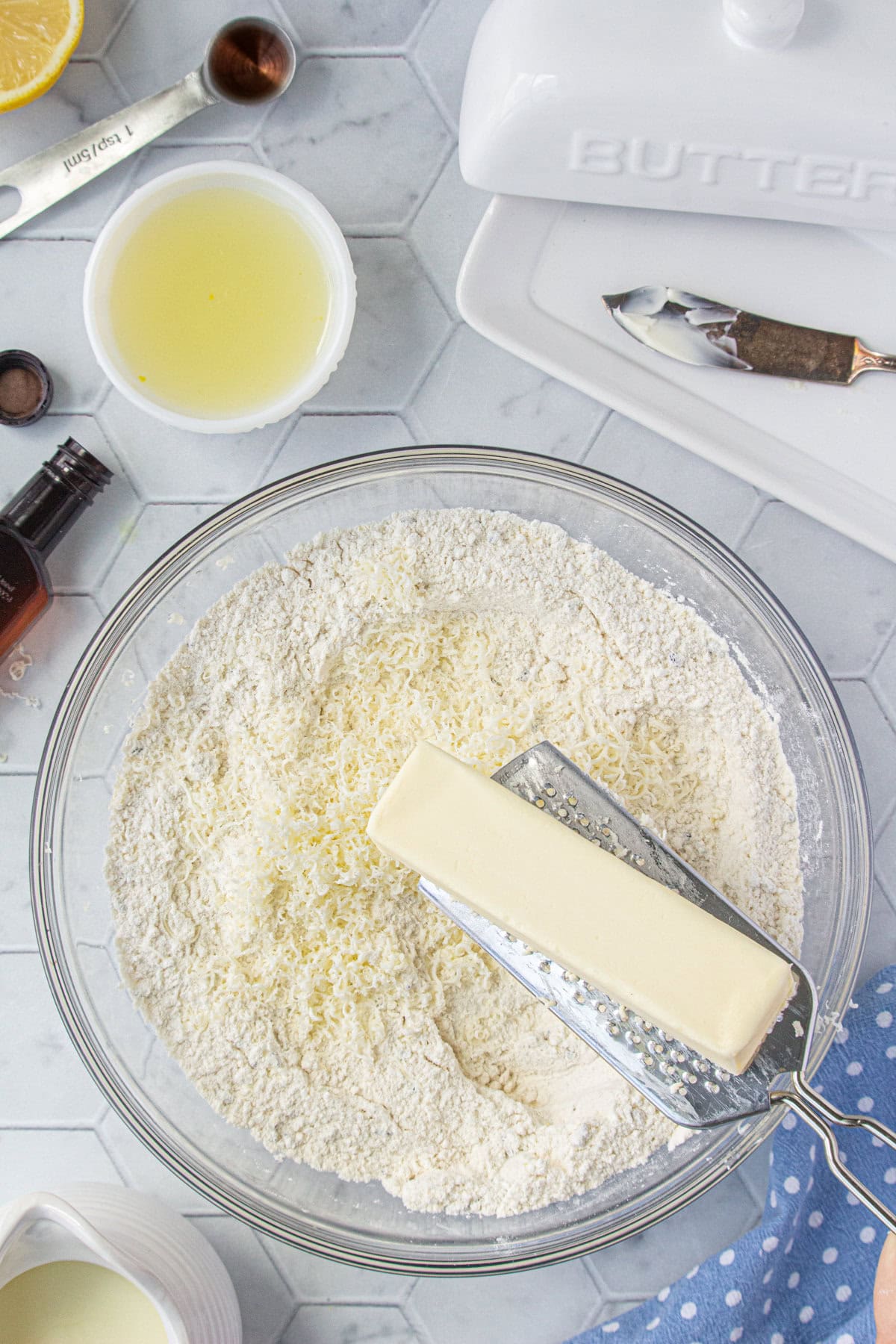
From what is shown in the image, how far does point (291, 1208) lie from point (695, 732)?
27.0 inches

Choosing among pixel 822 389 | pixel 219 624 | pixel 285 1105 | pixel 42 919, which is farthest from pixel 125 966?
pixel 822 389

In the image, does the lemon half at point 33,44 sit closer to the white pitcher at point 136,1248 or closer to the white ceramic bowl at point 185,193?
the white ceramic bowl at point 185,193

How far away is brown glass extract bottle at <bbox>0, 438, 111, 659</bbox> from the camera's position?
1084mm

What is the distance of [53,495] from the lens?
109 cm

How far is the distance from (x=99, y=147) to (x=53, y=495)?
1.32 feet

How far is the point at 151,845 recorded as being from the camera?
109cm

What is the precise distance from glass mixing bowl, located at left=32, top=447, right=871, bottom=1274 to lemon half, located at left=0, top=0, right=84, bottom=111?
0.51 meters

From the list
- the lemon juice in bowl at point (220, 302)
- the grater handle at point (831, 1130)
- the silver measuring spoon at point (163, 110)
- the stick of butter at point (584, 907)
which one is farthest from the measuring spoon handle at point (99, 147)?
the grater handle at point (831, 1130)

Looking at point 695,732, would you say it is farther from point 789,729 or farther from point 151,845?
point 151,845

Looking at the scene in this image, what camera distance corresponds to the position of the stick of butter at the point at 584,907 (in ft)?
2.84

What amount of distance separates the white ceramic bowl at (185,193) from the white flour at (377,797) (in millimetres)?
160

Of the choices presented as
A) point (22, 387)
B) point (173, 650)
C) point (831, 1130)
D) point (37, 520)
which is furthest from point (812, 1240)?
point (22, 387)

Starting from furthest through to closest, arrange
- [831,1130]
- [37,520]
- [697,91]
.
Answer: [37,520], [697,91], [831,1130]

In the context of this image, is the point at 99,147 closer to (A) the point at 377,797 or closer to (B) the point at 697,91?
(B) the point at 697,91
